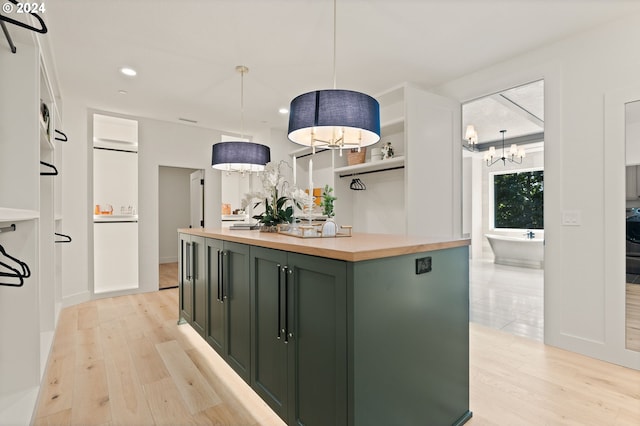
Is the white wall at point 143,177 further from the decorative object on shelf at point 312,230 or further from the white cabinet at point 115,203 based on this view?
the decorative object on shelf at point 312,230

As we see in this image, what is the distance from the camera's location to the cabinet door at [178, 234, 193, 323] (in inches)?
118

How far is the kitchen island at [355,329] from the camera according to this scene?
124 centimetres

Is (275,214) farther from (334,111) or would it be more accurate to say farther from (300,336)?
(300,336)

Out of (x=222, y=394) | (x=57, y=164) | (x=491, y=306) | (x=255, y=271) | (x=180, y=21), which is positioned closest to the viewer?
(x=255, y=271)

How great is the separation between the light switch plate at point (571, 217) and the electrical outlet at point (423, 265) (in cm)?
203

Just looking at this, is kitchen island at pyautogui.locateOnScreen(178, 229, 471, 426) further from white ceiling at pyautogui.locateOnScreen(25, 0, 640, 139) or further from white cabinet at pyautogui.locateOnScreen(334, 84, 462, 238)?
white ceiling at pyautogui.locateOnScreen(25, 0, 640, 139)

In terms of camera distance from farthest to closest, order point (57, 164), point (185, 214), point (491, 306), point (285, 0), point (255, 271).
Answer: point (185, 214)
point (491, 306)
point (57, 164)
point (285, 0)
point (255, 271)

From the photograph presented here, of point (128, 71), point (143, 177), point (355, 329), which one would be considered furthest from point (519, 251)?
point (128, 71)

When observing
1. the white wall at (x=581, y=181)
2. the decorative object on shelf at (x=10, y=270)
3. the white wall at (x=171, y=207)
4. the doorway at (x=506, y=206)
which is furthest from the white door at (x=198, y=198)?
the white wall at (x=581, y=181)

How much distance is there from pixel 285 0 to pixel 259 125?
3251 millimetres

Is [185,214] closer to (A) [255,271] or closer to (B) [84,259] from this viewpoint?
(B) [84,259]

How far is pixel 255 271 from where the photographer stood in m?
1.84

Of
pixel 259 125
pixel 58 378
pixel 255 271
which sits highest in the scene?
pixel 259 125

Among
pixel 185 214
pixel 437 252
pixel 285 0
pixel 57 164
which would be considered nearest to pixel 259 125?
pixel 57 164
